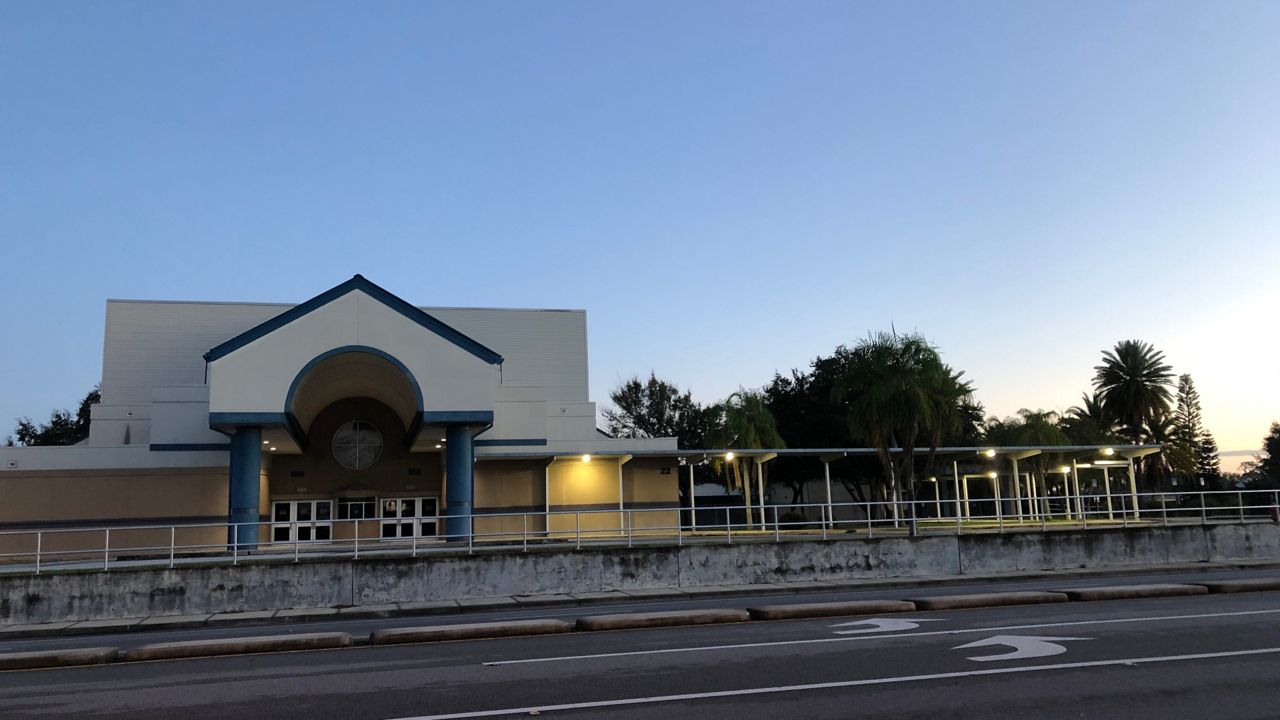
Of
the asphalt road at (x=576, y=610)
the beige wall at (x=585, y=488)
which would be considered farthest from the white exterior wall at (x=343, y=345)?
the asphalt road at (x=576, y=610)

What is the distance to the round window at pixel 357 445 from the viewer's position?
120ft

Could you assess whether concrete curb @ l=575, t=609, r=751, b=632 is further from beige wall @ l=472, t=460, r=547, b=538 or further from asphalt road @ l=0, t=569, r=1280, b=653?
beige wall @ l=472, t=460, r=547, b=538

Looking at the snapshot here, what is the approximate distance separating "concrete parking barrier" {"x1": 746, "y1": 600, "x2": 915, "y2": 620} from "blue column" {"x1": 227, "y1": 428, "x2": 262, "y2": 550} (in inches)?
775

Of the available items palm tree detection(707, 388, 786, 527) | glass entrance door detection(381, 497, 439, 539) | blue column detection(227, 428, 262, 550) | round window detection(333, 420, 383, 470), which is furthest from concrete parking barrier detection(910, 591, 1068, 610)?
palm tree detection(707, 388, 786, 527)

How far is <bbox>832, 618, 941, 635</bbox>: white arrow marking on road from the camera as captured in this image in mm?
12523

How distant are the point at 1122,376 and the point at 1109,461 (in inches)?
901

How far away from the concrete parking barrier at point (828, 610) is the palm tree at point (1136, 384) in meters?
56.4

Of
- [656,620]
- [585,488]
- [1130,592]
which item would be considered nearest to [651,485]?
[585,488]

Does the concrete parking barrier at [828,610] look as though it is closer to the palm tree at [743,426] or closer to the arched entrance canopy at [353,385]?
the arched entrance canopy at [353,385]

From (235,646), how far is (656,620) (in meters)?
5.84

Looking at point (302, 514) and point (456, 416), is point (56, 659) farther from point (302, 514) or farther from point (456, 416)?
→ point (302, 514)

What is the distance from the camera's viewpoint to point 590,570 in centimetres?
2155

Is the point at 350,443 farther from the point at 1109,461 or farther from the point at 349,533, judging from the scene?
the point at 1109,461

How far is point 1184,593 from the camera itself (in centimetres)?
1659
